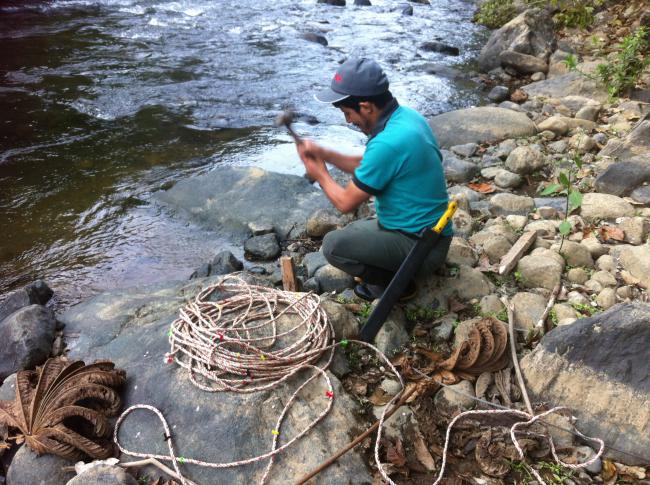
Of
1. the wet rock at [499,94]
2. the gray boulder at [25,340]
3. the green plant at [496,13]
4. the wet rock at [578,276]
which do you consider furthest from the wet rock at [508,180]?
the green plant at [496,13]

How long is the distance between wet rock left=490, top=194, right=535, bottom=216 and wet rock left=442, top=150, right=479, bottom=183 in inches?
37.5

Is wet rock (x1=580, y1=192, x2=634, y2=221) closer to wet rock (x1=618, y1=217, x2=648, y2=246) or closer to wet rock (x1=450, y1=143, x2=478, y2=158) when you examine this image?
wet rock (x1=618, y1=217, x2=648, y2=246)

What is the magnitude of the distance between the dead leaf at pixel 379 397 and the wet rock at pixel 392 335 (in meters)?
0.30

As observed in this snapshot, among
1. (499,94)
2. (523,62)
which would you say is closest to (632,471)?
(499,94)

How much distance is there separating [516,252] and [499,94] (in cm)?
644

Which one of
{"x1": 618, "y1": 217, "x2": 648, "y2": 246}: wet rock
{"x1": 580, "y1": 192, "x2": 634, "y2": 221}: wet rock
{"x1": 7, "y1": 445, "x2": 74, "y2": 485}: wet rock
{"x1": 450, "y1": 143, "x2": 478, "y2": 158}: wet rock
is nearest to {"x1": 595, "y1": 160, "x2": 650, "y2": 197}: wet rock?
{"x1": 580, "y1": 192, "x2": 634, "y2": 221}: wet rock

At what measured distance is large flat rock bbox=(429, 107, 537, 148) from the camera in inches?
291

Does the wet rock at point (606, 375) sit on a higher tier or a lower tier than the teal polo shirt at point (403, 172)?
lower

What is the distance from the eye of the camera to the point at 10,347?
3.77 metres

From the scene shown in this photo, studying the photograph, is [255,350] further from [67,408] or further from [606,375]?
[606,375]

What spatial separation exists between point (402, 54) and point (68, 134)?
26.7 feet

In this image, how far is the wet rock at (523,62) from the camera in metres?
10.6

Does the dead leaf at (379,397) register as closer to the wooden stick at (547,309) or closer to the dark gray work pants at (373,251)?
the dark gray work pants at (373,251)

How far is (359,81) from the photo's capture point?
3.44 m
